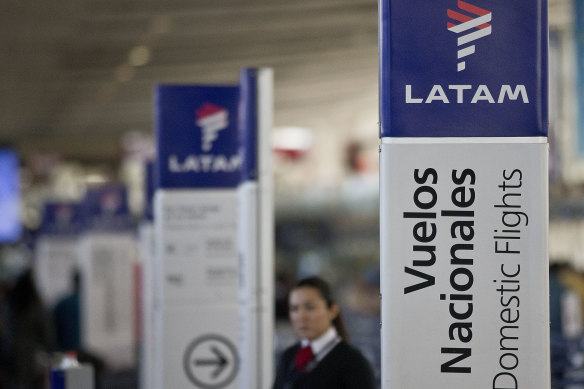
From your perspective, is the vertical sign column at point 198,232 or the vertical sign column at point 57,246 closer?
the vertical sign column at point 198,232

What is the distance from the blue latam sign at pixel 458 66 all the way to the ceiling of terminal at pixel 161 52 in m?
10.9

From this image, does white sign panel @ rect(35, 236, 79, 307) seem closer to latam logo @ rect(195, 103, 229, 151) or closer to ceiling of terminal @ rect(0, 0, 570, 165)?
ceiling of terminal @ rect(0, 0, 570, 165)

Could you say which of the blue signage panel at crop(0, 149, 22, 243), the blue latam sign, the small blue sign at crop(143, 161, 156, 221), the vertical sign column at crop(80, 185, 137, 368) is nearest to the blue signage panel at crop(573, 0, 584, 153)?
the small blue sign at crop(143, 161, 156, 221)

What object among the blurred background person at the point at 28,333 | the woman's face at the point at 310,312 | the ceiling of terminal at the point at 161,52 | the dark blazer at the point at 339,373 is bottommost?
the blurred background person at the point at 28,333

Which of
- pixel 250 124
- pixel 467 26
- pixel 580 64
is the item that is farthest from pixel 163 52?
pixel 467 26

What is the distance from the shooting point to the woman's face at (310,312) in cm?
532

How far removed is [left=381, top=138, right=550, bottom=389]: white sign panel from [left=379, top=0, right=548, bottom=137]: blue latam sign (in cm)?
18

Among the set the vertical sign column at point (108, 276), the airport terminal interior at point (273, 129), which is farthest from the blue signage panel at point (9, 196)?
the vertical sign column at point (108, 276)

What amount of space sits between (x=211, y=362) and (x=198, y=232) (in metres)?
0.94

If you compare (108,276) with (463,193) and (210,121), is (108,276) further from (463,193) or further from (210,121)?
(463,193)

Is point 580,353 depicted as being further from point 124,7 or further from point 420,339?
point 124,7

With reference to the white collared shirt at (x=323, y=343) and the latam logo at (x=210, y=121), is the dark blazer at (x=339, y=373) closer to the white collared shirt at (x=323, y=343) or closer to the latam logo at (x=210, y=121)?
the white collared shirt at (x=323, y=343)

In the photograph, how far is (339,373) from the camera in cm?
507

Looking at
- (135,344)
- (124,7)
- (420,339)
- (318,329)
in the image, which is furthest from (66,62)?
(420,339)
